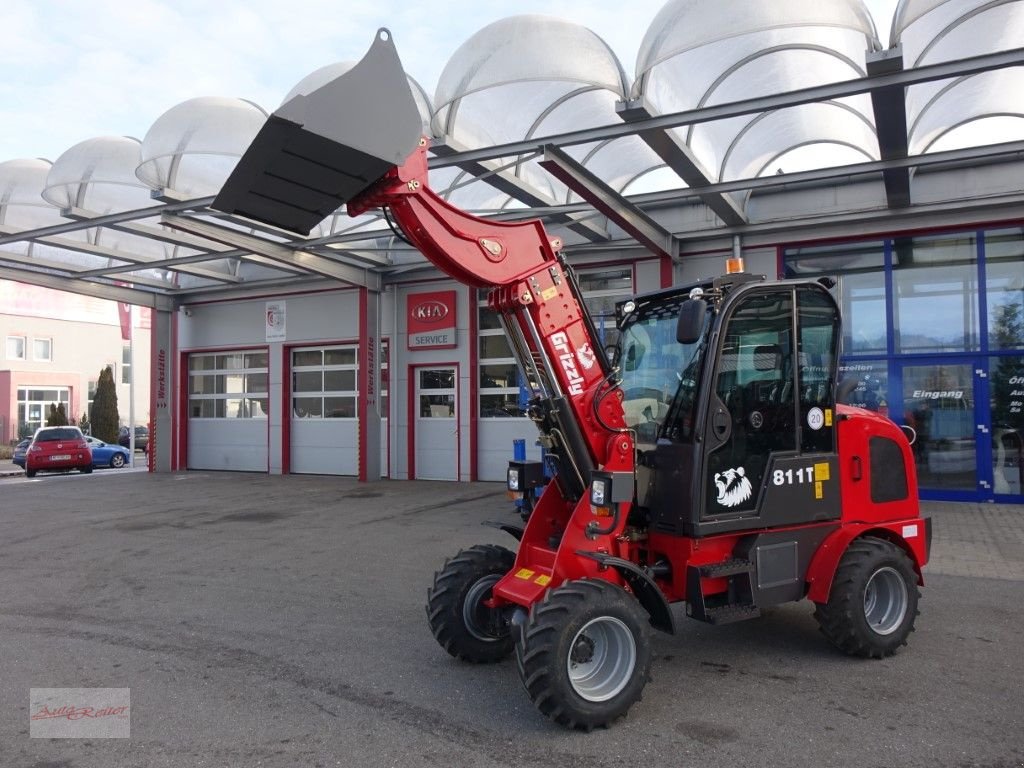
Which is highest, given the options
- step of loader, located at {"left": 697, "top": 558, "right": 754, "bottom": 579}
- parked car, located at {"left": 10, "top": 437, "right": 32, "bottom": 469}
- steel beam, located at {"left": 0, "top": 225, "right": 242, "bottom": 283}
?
steel beam, located at {"left": 0, "top": 225, "right": 242, "bottom": 283}

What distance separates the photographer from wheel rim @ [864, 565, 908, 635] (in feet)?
16.8

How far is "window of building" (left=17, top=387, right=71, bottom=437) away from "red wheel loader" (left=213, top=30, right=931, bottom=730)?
40.3m

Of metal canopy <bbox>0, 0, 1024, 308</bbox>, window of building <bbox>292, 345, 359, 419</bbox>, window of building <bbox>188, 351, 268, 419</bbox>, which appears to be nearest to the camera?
metal canopy <bbox>0, 0, 1024, 308</bbox>

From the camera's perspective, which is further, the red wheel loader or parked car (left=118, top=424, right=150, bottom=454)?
parked car (left=118, top=424, right=150, bottom=454)

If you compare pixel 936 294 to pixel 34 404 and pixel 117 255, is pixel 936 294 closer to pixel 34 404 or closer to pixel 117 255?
pixel 117 255

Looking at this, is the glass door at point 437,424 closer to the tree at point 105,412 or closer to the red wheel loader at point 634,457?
the red wheel loader at point 634,457

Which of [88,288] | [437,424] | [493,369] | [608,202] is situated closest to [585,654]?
[608,202]

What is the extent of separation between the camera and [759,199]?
13078 mm

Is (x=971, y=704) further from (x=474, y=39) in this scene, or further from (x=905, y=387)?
(x=905, y=387)

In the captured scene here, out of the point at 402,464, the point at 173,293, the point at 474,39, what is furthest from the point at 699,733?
the point at 173,293

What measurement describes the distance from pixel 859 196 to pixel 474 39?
670 centimetres

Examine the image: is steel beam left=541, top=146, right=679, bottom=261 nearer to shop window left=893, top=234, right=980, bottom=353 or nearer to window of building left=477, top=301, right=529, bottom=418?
shop window left=893, top=234, right=980, bottom=353

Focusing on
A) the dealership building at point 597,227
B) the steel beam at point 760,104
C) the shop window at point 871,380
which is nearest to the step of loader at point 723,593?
the dealership building at point 597,227

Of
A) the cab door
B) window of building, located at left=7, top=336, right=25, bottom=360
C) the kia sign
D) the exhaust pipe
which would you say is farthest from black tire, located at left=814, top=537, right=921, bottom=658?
window of building, located at left=7, top=336, right=25, bottom=360
